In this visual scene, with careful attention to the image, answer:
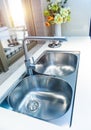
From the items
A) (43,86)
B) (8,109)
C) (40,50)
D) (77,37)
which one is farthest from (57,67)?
(8,109)

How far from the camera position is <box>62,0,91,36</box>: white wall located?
1648mm

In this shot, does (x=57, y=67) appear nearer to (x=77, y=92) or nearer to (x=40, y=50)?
(x=40, y=50)

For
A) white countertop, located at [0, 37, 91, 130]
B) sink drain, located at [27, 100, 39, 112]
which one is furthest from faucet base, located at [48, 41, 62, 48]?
sink drain, located at [27, 100, 39, 112]

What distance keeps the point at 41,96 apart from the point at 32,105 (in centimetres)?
14

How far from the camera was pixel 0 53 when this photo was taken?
1044 mm

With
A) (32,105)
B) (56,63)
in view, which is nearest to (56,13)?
(56,63)

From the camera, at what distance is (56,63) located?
151 cm

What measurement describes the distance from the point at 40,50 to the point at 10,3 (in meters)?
0.60

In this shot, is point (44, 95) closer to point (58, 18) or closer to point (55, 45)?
point (55, 45)

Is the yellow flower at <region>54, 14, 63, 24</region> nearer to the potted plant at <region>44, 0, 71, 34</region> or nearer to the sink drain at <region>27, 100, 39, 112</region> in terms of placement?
the potted plant at <region>44, 0, 71, 34</region>

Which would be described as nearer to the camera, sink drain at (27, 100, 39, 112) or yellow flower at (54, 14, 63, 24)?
sink drain at (27, 100, 39, 112)

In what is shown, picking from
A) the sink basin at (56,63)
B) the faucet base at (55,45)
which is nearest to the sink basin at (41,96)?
the sink basin at (56,63)

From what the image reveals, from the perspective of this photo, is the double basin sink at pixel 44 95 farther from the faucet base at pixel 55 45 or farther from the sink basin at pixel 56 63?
the faucet base at pixel 55 45

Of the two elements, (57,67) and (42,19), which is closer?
(57,67)
